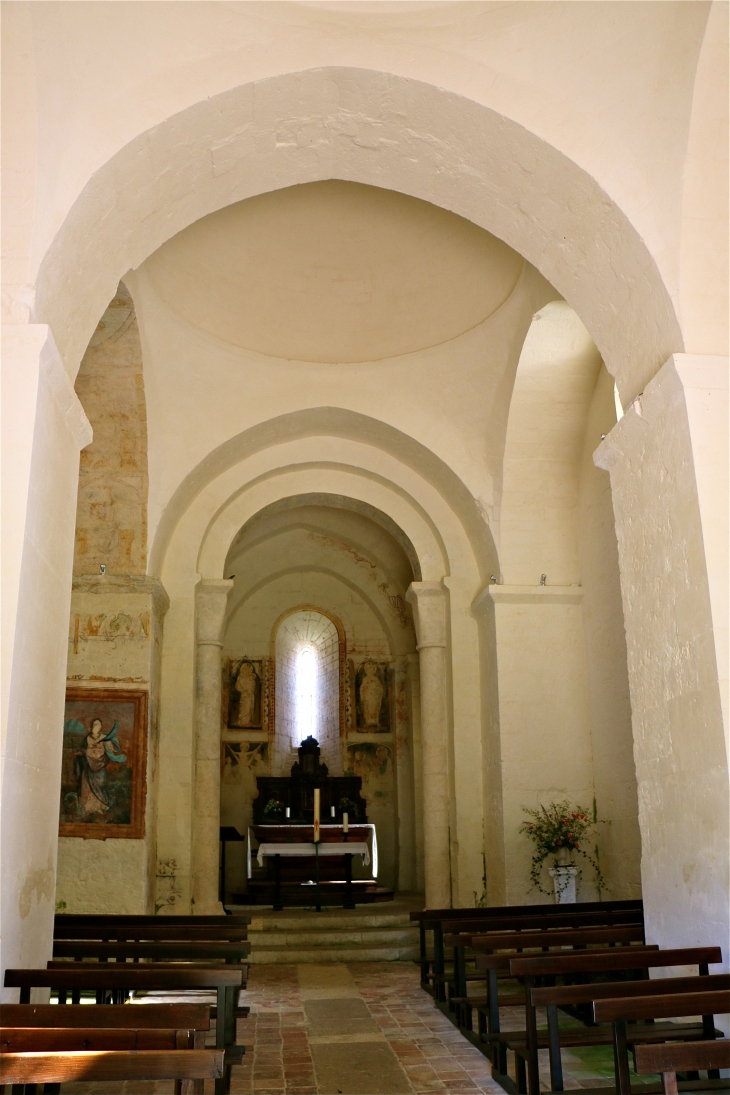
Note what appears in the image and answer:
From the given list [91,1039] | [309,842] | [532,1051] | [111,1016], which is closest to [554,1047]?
[532,1051]

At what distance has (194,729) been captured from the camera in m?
10.8

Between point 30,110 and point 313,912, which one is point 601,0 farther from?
point 313,912

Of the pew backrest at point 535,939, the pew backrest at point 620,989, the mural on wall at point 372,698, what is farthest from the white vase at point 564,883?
the mural on wall at point 372,698

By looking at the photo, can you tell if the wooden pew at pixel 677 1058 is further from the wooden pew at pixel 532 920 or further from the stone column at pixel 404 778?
the stone column at pixel 404 778

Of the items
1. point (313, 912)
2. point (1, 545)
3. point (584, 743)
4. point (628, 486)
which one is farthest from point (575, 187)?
point (313, 912)

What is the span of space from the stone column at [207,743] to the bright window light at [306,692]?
5.86 meters

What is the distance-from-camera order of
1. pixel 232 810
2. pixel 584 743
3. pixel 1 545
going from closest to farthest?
pixel 1 545, pixel 584 743, pixel 232 810

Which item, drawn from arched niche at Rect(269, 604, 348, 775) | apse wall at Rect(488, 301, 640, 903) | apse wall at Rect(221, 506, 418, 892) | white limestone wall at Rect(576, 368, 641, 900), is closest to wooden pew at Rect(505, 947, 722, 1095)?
white limestone wall at Rect(576, 368, 641, 900)

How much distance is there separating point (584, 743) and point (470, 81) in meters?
6.97

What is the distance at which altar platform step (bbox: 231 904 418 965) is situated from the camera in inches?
389

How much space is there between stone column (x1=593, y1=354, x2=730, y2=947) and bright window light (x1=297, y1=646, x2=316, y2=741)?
1130 cm

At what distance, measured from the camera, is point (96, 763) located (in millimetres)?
9430

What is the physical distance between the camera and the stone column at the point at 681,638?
5.08 meters

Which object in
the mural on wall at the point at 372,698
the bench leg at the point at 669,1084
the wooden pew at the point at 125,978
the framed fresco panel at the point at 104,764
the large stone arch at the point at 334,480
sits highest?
the large stone arch at the point at 334,480
